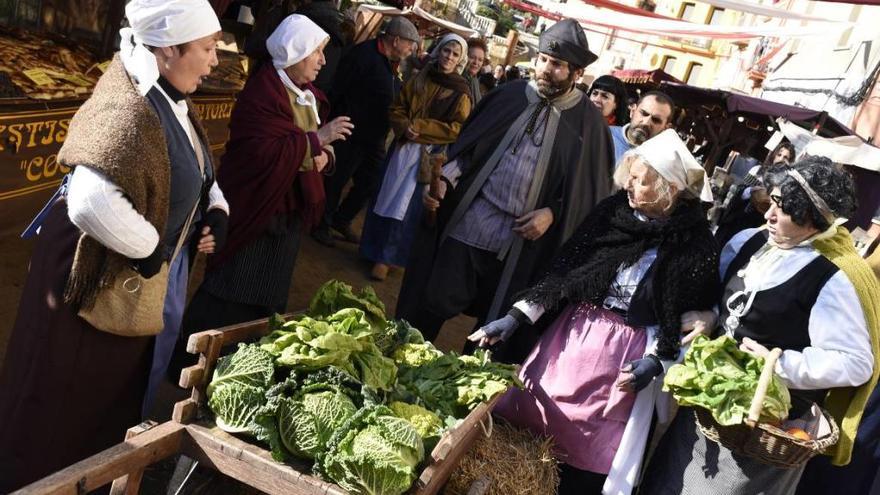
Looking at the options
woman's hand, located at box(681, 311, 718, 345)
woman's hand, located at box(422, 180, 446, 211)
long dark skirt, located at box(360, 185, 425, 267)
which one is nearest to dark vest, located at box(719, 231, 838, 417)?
woman's hand, located at box(681, 311, 718, 345)

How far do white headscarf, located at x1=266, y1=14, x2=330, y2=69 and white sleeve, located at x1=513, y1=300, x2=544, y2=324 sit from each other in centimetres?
158

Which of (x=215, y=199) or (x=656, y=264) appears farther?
(x=656, y=264)

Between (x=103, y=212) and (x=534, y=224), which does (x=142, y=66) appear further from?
(x=534, y=224)

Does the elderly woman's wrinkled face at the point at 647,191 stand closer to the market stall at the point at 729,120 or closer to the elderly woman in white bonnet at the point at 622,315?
the elderly woman in white bonnet at the point at 622,315

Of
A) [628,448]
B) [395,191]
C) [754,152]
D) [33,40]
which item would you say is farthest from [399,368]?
[754,152]

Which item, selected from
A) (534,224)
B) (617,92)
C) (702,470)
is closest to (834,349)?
(702,470)

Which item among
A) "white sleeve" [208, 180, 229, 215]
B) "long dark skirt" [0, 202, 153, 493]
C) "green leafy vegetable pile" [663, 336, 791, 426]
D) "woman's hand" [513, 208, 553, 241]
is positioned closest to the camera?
"long dark skirt" [0, 202, 153, 493]

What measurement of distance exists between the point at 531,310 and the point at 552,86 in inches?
53.5

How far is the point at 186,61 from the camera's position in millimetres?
2449

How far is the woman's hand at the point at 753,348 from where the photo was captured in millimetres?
2826

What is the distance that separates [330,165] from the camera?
13.1 ft

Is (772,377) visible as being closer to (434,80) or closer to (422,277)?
(422,277)

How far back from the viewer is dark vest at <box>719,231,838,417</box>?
2867 millimetres

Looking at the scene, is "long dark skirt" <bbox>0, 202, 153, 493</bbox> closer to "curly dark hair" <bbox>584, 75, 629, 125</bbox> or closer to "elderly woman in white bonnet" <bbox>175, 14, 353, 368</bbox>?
"elderly woman in white bonnet" <bbox>175, 14, 353, 368</bbox>
